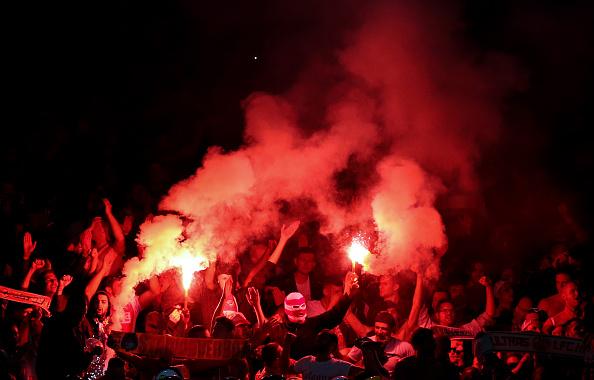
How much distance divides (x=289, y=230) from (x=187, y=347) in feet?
10.8

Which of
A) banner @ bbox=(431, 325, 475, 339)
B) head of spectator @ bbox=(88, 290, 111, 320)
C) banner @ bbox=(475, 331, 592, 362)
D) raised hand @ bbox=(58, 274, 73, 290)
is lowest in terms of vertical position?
banner @ bbox=(475, 331, 592, 362)

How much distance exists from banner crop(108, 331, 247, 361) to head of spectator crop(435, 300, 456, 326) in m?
3.04

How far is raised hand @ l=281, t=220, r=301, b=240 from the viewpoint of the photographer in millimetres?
8828

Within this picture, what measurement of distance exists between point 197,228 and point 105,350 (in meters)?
2.16

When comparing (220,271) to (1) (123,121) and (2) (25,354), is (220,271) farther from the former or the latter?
(1) (123,121)

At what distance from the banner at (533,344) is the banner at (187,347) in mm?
1974

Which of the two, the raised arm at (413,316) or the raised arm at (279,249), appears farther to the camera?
the raised arm at (279,249)

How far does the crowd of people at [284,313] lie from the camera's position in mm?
5645

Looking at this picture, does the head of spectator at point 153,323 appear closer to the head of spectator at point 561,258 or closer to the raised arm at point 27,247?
the raised arm at point 27,247

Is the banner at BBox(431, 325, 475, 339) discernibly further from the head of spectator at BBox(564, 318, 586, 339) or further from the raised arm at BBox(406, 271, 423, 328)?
the head of spectator at BBox(564, 318, 586, 339)

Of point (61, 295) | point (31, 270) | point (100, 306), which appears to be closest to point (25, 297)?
point (31, 270)

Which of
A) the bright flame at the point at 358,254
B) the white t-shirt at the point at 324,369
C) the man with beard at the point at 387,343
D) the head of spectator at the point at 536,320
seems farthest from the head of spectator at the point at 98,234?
the head of spectator at the point at 536,320

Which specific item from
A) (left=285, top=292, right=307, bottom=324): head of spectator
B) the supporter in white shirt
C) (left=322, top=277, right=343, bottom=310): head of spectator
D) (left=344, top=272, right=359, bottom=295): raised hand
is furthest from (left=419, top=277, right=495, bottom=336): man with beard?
the supporter in white shirt

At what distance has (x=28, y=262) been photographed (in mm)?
7281
